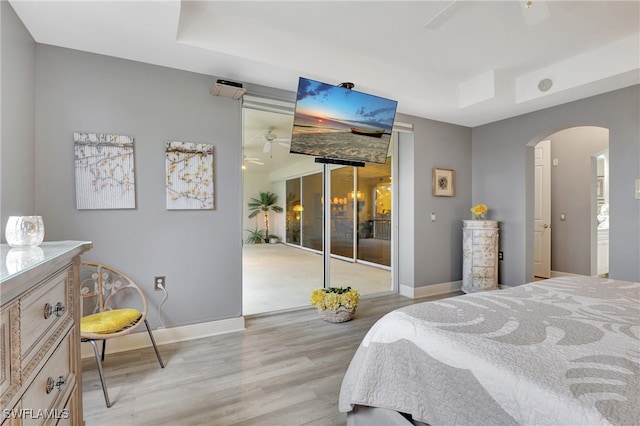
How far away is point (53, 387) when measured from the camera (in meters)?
Result: 1.01

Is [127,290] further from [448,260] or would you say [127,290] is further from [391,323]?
[448,260]

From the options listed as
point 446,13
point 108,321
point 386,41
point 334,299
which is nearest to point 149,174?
point 108,321

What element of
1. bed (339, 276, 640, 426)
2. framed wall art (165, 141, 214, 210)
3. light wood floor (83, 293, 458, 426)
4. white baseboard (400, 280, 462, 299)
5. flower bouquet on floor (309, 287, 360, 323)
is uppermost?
framed wall art (165, 141, 214, 210)

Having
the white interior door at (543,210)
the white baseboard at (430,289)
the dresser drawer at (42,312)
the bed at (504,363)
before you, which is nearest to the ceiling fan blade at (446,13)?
the bed at (504,363)

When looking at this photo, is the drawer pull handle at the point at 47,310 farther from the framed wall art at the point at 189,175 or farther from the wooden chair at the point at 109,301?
the framed wall art at the point at 189,175

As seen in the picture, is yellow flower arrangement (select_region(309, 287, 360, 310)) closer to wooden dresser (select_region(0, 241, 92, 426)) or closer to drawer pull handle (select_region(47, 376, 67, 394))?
wooden dresser (select_region(0, 241, 92, 426))

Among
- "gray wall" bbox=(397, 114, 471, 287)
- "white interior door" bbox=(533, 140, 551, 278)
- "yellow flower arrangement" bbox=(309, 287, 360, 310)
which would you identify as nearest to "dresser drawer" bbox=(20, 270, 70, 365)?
"yellow flower arrangement" bbox=(309, 287, 360, 310)

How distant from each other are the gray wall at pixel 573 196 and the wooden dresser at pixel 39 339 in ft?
20.2

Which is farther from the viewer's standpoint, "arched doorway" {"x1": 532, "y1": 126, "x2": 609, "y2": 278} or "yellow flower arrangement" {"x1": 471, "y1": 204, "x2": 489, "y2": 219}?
"arched doorway" {"x1": 532, "y1": 126, "x2": 609, "y2": 278}

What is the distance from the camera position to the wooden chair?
6.47 ft

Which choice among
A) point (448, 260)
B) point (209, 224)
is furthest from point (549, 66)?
point (209, 224)

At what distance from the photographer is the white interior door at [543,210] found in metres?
5.03

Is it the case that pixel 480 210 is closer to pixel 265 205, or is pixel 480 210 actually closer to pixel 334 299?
pixel 334 299

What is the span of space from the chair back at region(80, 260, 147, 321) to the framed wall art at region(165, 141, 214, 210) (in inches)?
27.2
